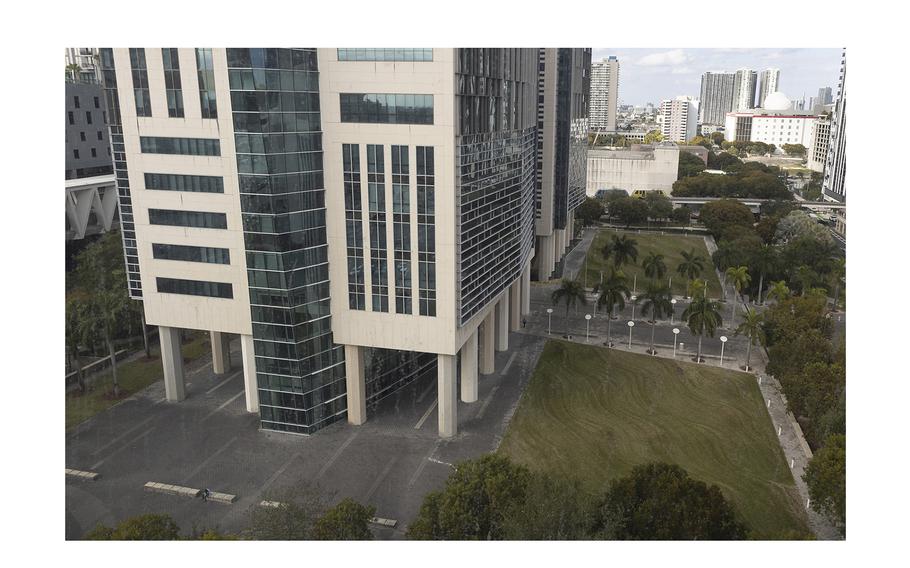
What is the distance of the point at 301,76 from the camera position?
31.6m

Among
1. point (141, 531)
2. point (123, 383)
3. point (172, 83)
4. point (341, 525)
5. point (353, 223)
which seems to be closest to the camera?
point (141, 531)

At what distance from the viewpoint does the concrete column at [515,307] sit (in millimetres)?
52987

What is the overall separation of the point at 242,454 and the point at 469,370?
13634mm

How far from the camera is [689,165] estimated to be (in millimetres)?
133625

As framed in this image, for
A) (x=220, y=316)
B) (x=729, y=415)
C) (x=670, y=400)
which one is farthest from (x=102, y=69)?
(x=729, y=415)

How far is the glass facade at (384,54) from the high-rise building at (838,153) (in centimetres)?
9655

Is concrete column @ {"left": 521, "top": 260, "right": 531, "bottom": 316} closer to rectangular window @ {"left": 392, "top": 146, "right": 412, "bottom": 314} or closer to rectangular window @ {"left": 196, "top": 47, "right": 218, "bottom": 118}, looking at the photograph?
rectangular window @ {"left": 392, "top": 146, "right": 412, "bottom": 314}

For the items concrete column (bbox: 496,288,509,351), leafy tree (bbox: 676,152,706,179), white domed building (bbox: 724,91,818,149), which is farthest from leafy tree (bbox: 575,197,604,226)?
white domed building (bbox: 724,91,818,149)

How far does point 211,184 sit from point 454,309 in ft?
45.6

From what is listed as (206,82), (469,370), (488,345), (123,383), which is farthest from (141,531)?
(488,345)

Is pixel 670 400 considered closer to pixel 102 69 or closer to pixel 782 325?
pixel 782 325

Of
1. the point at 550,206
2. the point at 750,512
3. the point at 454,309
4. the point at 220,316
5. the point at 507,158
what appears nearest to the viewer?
the point at 750,512

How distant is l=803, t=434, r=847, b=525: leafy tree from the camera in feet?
86.7

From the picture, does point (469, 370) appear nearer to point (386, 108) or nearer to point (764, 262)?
point (386, 108)
